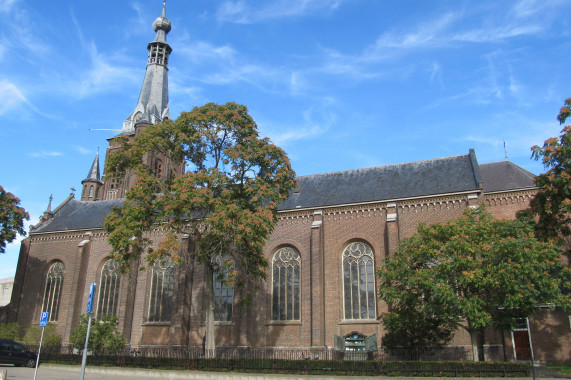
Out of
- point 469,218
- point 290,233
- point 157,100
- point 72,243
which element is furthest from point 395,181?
point 157,100

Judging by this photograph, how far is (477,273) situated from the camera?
1914 centimetres

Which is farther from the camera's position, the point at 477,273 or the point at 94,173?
the point at 94,173

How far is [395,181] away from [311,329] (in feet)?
39.3

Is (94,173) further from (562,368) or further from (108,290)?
(562,368)

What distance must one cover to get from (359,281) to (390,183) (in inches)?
299

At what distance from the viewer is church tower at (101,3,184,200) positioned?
5069 centimetres

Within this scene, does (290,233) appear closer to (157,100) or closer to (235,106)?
(235,106)

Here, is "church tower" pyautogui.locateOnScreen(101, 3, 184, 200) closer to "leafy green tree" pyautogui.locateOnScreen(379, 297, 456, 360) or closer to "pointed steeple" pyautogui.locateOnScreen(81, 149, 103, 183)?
"pointed steeple" pyautogui.locateOnScreen(81, 149, 103, 183)

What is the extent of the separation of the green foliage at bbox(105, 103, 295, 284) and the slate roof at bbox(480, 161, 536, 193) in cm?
1485

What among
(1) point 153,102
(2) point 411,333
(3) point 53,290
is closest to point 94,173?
(1) point 153,102

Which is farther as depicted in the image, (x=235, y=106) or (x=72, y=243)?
(x=72, y=243)

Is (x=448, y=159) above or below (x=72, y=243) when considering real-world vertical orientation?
above

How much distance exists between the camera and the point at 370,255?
98.6 feet

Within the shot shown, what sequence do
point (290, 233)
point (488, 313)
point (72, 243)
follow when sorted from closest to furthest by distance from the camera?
point (488, 313) → point (290, 233) → point (72, 243)
